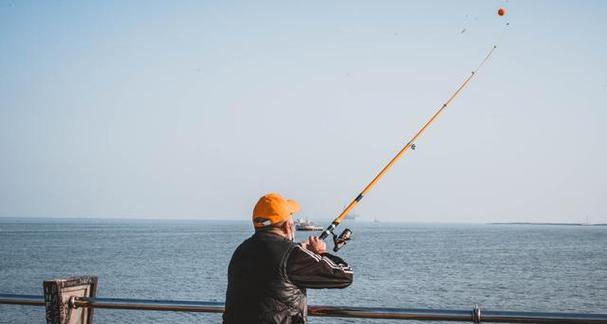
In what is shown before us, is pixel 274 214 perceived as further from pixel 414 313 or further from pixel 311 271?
pixel 414 313

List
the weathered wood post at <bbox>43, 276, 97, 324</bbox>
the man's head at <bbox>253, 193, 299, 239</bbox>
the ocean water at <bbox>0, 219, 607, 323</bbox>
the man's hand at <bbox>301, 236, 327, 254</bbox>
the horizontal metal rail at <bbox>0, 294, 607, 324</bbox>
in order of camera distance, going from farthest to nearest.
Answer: the ocean water at <bbox>0, 219, 607, 323</bbox>, the weathered wood post at <bbox>43, 276, 97, 324</bbox>, the man's hand at <bbox>301, 236, 327, 254</bbox>, the man's head at <bbox>253, 193, 299, 239</bbox>, the horizontal metal rail at <bbox>0, 294, 607, 324</bbox>

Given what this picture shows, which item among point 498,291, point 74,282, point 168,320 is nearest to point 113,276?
point 168,320

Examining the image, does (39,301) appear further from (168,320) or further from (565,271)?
(565,271)

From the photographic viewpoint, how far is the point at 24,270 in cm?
4481

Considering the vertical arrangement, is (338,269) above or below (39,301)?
above

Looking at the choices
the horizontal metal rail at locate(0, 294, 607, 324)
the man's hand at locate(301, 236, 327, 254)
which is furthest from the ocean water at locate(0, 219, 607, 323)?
the man's hand at locate(301, 236, 327, 254)

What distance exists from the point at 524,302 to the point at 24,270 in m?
33.9

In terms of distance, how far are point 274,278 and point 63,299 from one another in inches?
59.1

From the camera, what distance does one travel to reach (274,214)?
288 centimetres

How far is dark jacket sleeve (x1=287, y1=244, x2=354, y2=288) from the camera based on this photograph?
271 centimetres

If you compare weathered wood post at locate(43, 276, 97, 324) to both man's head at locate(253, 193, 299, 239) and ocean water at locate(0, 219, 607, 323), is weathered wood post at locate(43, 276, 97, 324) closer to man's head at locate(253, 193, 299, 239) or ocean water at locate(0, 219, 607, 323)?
man's head at locate(253, 193, 299, 239)

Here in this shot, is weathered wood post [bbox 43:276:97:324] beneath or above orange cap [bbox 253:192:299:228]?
beneath

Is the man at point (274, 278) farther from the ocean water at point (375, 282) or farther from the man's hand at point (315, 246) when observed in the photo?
the ocean water at point (375, 282)

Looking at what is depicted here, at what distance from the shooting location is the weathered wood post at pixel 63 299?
352 cm
